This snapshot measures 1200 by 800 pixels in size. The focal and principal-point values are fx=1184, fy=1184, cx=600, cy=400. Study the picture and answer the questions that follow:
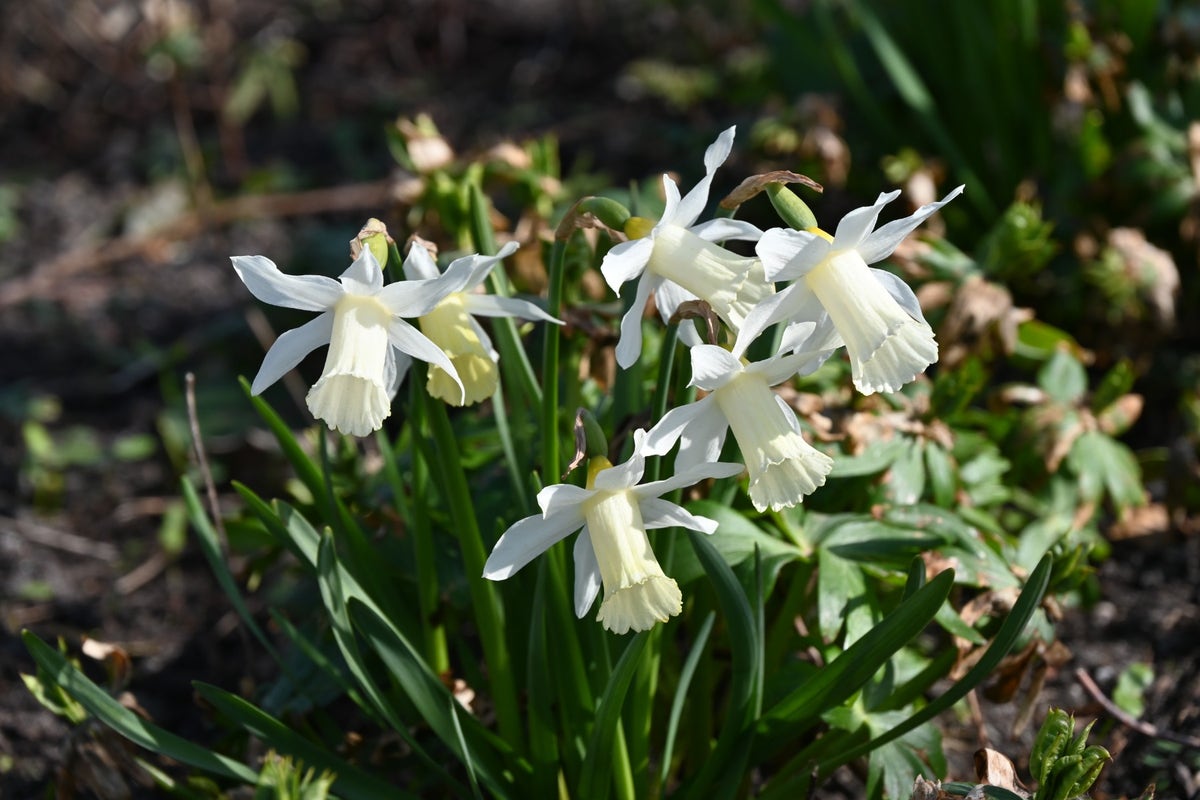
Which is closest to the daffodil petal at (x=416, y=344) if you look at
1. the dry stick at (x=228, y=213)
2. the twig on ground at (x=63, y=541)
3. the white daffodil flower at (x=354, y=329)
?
the white daffodil flower at (x=354, y=329)

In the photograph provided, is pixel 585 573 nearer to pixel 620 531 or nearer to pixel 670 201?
pixel 620 531

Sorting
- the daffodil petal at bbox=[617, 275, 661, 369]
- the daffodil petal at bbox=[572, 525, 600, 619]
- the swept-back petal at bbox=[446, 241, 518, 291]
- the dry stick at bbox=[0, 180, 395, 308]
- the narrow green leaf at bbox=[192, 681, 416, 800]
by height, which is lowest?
the dry stick at bbox=[0, 180, 395, 308]

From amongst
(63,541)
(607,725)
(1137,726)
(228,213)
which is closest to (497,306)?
(607,725)

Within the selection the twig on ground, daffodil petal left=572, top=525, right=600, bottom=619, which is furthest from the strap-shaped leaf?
the twig on ground

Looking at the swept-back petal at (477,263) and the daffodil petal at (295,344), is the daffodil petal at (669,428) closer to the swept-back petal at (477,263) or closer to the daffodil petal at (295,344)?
the swept-back petal at (477,263)

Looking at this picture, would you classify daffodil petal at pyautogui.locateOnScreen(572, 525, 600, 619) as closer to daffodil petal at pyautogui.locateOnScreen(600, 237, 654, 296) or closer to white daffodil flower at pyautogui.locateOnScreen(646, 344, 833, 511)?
white daffodil flower at pyautogui.locateOnScreen(646, 344, 833, 511)

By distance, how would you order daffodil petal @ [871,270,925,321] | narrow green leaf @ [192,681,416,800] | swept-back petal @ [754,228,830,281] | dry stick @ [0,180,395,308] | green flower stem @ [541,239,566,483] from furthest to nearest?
dry stick @ [0,180,395,308], narrow green leaf @ [192,681,416,800], green flower stem @ [541,239,566,483], daffodil petal @ [871,270,925,321], swept-back petal @ [754,228,830,281]
